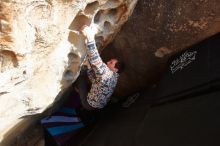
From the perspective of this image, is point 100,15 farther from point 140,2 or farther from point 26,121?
point 26,121

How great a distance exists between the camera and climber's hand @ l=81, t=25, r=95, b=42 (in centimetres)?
227

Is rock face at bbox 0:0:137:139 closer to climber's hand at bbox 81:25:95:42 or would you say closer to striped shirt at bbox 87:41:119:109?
climber's hand at bbox 81:25:95:42

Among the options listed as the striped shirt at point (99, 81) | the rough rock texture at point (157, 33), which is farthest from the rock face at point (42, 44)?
the rough rock texture at point (157, 33)

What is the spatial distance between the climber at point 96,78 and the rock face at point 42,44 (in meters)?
0.07

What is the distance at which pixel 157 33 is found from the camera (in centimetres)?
280

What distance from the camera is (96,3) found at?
2.23 m

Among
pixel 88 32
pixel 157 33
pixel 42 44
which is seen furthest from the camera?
pixel 157 33

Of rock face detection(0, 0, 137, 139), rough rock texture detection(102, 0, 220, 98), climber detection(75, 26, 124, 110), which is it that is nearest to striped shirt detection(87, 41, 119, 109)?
climber detection(75, 26, 124, 110)

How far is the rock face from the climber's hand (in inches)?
1.3

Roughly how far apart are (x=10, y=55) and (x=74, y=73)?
617 mm

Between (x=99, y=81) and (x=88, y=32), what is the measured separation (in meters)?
0.51

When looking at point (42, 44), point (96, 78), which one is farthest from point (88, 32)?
point (96, 78)

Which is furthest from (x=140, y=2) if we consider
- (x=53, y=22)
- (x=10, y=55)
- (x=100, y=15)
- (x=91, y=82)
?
(x=10, y=55)

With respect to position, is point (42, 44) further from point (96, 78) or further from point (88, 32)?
point (96, 78)
